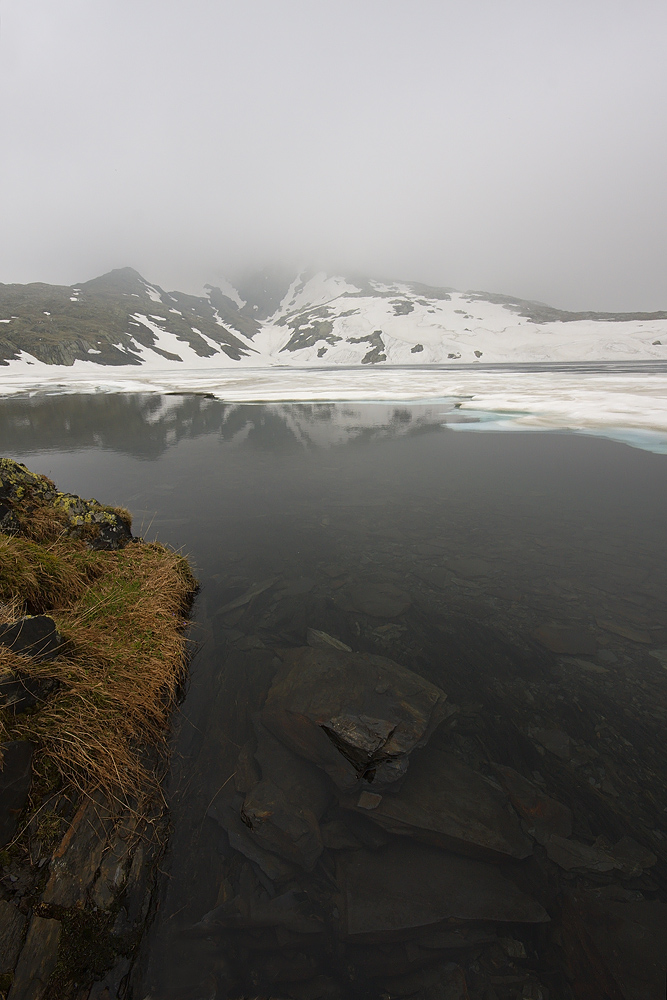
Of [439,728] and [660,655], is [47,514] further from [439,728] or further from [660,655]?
[660,655]

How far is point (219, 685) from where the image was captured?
570 cm

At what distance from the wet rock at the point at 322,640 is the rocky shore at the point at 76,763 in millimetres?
2090

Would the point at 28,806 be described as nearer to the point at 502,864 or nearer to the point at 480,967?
the point at 480,967

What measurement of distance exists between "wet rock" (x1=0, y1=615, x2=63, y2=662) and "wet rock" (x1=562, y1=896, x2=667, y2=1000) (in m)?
5.57

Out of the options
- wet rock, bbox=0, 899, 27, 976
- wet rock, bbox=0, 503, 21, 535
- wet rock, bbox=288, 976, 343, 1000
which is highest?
wet rock, bbox=0, 503, 21, 535

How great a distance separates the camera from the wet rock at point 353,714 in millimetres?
4547

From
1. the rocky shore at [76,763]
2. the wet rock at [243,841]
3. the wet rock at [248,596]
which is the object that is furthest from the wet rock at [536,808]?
the wet rock at [248,596]

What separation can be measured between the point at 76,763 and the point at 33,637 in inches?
52.7

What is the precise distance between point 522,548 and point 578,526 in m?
2.37

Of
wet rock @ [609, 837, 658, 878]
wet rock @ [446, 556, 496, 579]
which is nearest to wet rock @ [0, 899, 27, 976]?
wet rock @ [609, 837, 658, 878]

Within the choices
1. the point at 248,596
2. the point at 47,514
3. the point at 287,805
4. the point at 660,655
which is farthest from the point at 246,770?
the point at 660,655

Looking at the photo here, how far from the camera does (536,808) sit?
4184 mm

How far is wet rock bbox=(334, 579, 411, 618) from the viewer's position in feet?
24.4

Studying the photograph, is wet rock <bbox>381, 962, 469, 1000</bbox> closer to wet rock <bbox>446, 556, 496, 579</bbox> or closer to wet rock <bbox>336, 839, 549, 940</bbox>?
wet rock <bbox>336, 839, 549, 940</bbox>
